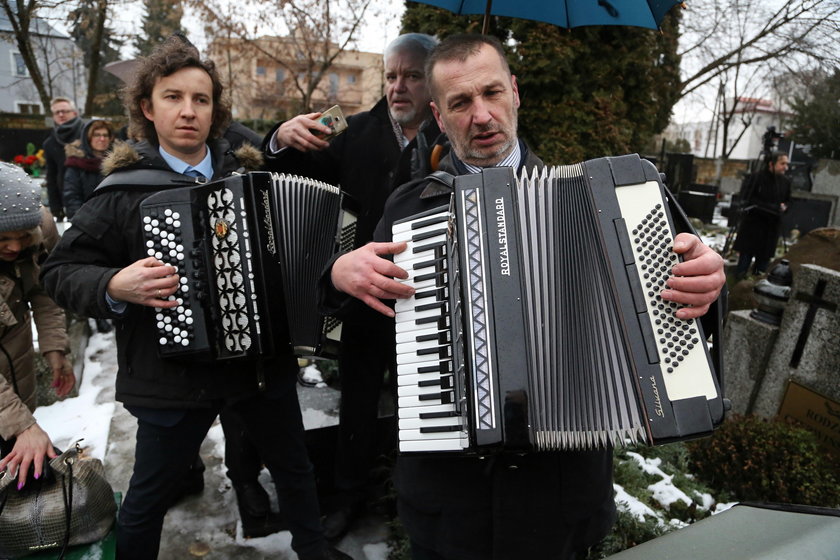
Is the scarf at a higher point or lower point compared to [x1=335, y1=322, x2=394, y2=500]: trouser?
higher

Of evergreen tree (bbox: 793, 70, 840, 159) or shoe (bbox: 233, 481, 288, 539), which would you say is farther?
evergreen tree (bbox: 793, 70, 840, 159)

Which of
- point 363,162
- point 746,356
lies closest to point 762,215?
point 746,356

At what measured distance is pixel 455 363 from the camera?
4.73 ft

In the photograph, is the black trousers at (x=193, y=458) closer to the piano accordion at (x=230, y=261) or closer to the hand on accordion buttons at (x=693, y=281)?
the piano accordion at (x=230, y=261)

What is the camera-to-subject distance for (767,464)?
312 centimetres

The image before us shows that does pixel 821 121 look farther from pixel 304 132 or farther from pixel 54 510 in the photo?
pixel 54 510

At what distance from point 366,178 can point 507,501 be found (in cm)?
170

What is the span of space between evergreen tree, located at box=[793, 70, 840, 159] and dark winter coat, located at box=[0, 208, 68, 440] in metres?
20.0

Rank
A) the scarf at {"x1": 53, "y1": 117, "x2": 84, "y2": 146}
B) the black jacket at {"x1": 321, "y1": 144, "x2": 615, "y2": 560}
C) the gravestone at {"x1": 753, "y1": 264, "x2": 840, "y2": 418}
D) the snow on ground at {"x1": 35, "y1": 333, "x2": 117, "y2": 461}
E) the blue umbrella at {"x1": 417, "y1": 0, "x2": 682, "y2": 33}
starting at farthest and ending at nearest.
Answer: the scarf at {"x1": 53, "y1": 117, "x2": 84, "y2": 146}, the snow on ground at {"x1": 35, "y1": 333, "x2": 117, "y2": 461}, the gravestone at {"x1": 753, "y1": 264, "x2": 840, "y2": 418}, the blue umbrella at {"x1": 417, "y1": 0, "x2": 682, "y2": 33}, the black jacket at {"x1": 321, "y1": 144, "x2": 615, "y2": 560}

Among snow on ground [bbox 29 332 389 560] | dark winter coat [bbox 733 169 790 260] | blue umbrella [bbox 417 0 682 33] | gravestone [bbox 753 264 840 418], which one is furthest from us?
dark winter coat [bbox 733 169 790 260]

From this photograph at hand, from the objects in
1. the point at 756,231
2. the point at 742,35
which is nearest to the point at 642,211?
the point at 756,231

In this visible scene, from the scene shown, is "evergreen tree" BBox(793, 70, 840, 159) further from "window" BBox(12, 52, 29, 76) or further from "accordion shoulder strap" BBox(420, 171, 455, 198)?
"window" BBox(12, 52, 29, 76)

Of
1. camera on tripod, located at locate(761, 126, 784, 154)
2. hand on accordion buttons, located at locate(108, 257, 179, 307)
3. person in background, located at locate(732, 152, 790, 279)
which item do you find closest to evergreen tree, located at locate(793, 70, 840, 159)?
camera on tripod, located at locate(761, 126, 784, 154)

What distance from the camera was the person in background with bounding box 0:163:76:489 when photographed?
1975 mm
